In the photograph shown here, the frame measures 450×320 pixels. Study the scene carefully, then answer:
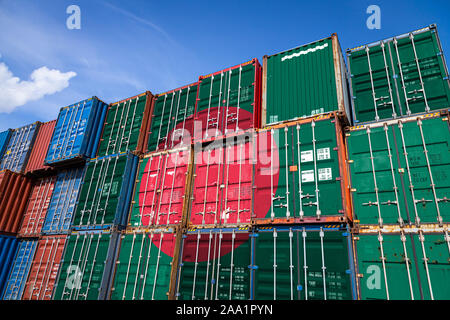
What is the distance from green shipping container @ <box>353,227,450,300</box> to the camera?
741 cm

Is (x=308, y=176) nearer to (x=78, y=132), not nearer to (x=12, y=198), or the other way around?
(x=78, y=132)

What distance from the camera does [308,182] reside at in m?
9.85

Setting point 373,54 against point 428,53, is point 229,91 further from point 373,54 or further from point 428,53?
point 428,53

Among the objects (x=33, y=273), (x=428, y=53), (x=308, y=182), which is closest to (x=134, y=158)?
(x=33, y=273)

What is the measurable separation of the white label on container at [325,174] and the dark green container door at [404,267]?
221 cm

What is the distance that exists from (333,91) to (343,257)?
620 cm

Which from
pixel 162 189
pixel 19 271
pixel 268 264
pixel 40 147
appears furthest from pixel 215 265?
pixel 40 147

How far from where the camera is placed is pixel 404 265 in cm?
784

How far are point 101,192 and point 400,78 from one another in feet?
45.6

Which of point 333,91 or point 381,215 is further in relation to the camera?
point 333,91

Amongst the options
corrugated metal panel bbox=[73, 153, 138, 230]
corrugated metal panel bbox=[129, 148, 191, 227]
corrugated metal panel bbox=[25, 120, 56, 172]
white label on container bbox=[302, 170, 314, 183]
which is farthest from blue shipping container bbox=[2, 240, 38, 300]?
white label on container bbox=[302, 170, 314, 183]

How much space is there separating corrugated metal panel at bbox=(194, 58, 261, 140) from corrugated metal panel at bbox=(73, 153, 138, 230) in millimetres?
4022

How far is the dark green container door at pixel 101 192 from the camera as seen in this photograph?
13508 mm
